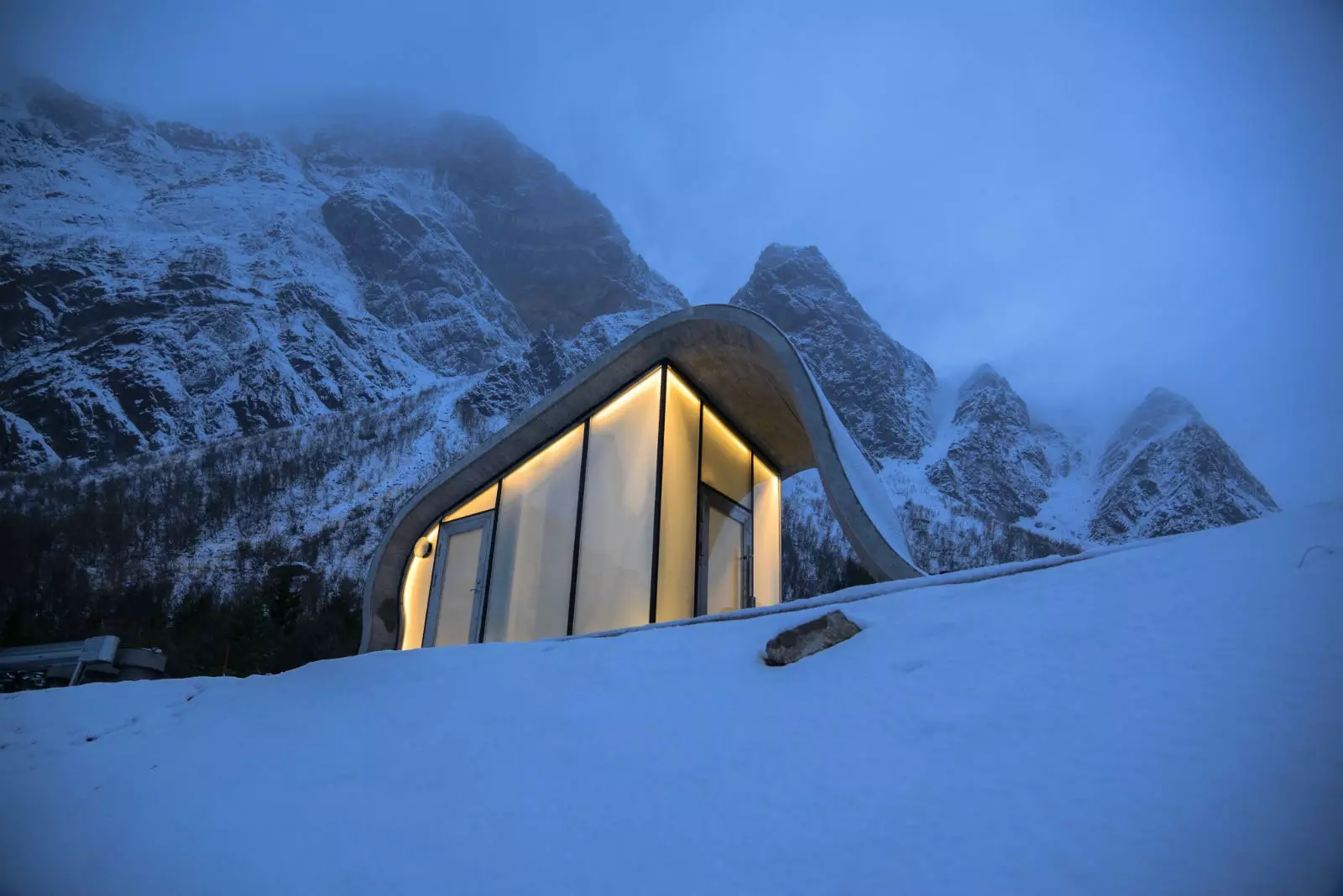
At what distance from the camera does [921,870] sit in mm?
1498

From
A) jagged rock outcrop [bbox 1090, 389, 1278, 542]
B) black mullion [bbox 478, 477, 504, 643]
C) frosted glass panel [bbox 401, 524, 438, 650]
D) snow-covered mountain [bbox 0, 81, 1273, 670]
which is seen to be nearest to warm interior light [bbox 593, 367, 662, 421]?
black mullion [bbox 478, 477, 504, 643]

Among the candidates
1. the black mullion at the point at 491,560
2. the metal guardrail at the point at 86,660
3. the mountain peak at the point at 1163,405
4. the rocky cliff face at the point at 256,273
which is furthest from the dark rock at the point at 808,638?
the mountain peak at the point at 1163,405

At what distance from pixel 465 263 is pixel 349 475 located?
5199 cm

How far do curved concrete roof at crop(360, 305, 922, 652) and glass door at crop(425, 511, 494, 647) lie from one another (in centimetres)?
41

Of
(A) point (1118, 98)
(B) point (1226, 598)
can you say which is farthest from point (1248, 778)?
(A) point (1118, 98)

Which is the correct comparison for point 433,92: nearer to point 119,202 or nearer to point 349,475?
point 119,202

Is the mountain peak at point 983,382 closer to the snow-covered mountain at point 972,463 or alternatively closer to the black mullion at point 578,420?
the snow-covered mountain at point 972,463

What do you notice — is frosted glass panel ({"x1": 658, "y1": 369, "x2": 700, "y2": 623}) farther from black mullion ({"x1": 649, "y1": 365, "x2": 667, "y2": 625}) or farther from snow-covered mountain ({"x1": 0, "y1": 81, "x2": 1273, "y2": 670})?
snow-covered mountain ({"x1": 0, "y1": 81, "x2": 1273, "y2": 670})

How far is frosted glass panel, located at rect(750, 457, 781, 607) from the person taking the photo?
29.0 ft

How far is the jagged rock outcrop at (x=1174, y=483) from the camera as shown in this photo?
1727 inches

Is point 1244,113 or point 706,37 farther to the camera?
point 706,37

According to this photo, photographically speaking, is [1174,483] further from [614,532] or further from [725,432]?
[614,532]

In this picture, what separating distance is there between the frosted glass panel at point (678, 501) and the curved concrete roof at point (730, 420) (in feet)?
1.29

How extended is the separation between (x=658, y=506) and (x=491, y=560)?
2.30 m
